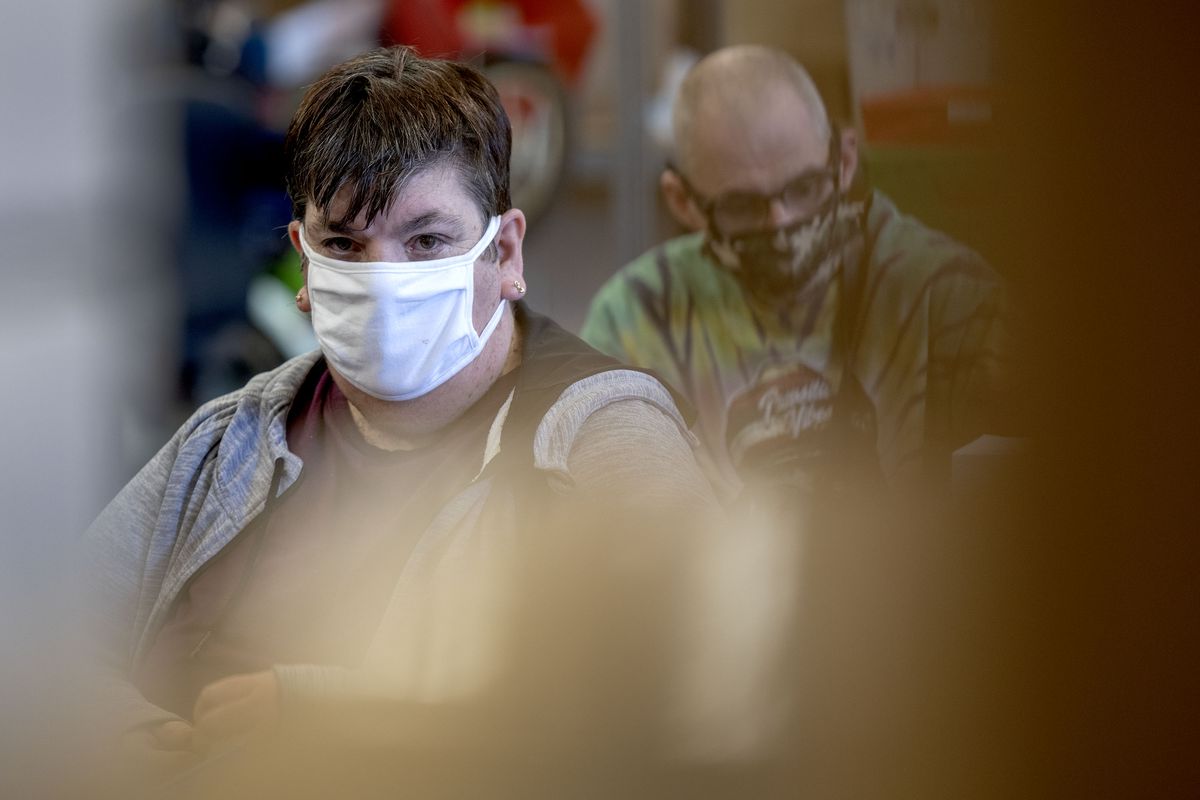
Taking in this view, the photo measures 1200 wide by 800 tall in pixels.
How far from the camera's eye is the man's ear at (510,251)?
107 centimetres

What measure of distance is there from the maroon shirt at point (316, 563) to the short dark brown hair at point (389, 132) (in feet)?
0.63

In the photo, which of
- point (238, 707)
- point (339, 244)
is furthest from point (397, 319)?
point (238, 707)

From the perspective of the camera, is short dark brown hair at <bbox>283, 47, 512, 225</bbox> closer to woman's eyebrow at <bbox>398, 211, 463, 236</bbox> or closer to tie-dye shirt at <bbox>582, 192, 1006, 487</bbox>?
woman's eyebrow at <bbox>398, 211, 463, 236</bbox>

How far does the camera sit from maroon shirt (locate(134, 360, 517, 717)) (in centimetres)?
103

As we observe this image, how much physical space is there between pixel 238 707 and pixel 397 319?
0.32m

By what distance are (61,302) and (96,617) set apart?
0.30 m

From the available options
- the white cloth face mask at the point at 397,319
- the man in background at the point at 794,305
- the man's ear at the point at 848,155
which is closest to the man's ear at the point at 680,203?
the man in background at the point at 794,305

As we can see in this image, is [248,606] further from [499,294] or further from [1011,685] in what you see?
[1011,685]

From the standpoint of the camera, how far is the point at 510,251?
1.08 meters

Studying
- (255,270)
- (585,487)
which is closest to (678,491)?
(585,487)

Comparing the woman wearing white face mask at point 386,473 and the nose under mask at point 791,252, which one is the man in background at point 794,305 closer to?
the nose under mask at point 791,252

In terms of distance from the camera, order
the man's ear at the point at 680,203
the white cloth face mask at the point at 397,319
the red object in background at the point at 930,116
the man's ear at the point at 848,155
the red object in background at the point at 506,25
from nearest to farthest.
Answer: the red object in background at the point at 930,116, the white cloth face mask at the point at 397,319, the man's ear at the point at 848,155, the man's ear at the point at 680,203, the red object in background at the point at 506,25

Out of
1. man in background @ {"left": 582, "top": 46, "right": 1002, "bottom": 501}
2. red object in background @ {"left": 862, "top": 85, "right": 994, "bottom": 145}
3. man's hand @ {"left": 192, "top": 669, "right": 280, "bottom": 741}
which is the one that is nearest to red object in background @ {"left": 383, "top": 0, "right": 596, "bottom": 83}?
man in background @ {"left": 582, "top": 46, "right": 1002, "bottom": 501}

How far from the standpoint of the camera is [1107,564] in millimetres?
660
